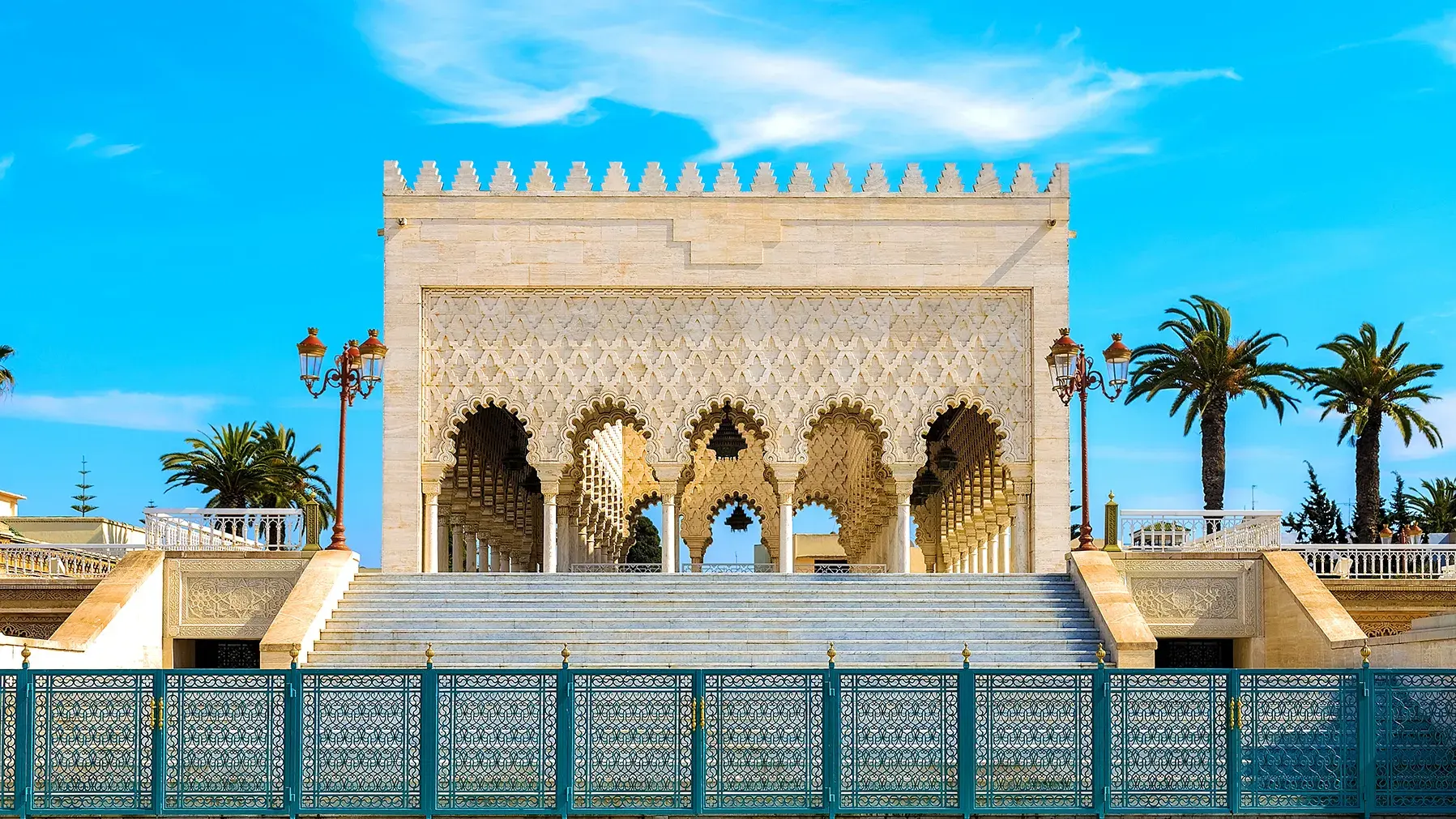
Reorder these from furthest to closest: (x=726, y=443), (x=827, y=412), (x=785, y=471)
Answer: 1. (x=726, y=443)
2. (x=827, y=412)
3. (x=785, y=471)

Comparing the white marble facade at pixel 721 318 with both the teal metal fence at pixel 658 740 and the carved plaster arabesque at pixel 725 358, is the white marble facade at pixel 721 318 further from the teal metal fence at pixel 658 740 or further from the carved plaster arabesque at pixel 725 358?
the teal metal fence at pixel 658 740

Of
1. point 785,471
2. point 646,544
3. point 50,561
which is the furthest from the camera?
point 646,544

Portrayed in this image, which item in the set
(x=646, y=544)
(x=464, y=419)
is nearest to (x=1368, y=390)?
(x=464, y=419)

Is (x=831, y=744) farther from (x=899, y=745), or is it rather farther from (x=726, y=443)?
(x=726, y=443)

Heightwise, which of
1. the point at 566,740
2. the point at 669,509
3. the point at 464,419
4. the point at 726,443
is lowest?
the point at 566,740

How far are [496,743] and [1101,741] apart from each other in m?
3.84

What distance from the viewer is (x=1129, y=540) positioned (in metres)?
19.6

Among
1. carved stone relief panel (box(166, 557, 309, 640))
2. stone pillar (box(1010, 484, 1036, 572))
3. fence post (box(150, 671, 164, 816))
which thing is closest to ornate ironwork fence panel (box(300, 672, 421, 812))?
fence post (box(150, 671, 164, 816))

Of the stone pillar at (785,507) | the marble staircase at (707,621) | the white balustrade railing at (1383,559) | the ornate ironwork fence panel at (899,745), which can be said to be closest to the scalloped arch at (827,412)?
the stone pillar at (785,507)

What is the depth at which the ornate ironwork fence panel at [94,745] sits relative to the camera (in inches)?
409

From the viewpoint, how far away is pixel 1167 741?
34.3 feet

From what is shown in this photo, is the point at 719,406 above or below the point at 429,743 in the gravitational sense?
above

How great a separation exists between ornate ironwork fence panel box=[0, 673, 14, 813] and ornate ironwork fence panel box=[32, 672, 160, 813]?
0.12 meters

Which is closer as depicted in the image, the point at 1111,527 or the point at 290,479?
the point at 1111,527
